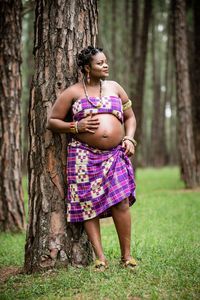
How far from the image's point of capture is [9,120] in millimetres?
7863

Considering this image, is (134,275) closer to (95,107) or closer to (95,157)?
(95,157)

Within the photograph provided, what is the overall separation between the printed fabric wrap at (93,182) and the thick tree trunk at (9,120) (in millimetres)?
3591

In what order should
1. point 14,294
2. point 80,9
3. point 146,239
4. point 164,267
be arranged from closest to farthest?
point 14,294 → point 164,267 → point 80,9 → point 146,239

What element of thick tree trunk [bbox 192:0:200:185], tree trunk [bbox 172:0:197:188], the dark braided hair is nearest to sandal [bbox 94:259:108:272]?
the dark braided hair

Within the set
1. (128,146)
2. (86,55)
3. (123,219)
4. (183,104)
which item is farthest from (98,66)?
(183,104)

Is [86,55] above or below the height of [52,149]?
above

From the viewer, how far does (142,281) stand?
402cm

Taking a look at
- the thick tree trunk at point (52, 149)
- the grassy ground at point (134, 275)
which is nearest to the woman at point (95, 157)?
the thick tree trunk at point (52, 149)

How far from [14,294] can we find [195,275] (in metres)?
1.72

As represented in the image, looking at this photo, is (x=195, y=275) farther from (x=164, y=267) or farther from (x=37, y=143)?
(x=37, y=143)

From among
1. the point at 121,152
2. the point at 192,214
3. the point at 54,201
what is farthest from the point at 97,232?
the point at 192,214

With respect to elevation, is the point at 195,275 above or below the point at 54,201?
below

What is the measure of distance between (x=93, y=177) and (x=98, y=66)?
1.16 metres

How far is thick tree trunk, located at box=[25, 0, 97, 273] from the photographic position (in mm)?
4570
